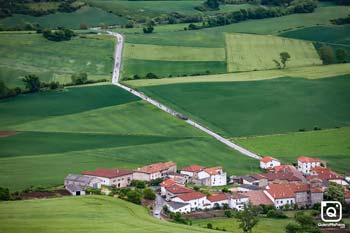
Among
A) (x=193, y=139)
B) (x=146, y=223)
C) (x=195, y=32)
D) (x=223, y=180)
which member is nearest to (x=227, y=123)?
(x=193, y=139)

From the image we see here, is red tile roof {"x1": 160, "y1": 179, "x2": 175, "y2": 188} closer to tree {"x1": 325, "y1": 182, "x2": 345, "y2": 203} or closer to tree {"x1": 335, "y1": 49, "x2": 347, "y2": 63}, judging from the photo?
tree {"x1": 325, "y1": 182, "x2": 345, "y2": 203}

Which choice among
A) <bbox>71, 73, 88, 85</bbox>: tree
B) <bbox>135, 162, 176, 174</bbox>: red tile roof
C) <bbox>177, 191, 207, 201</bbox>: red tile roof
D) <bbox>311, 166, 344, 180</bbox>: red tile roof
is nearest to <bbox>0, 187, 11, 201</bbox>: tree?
<bbox>177, 191, 207, 201</bbox>: red tile roof

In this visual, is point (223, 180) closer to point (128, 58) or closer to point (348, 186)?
point (348, 186)

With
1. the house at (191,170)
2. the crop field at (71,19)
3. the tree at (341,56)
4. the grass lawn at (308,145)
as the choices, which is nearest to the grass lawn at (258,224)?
the house at (191,170)

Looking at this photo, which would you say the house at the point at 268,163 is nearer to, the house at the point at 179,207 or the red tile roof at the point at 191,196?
the red tile roof at the point at 191,196

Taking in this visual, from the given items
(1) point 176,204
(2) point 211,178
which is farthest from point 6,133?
(1) point 176,204

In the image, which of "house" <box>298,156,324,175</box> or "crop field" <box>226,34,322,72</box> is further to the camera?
"crop field" <box>226,34,322,72</box>

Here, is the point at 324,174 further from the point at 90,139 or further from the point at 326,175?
the point at 90,139
